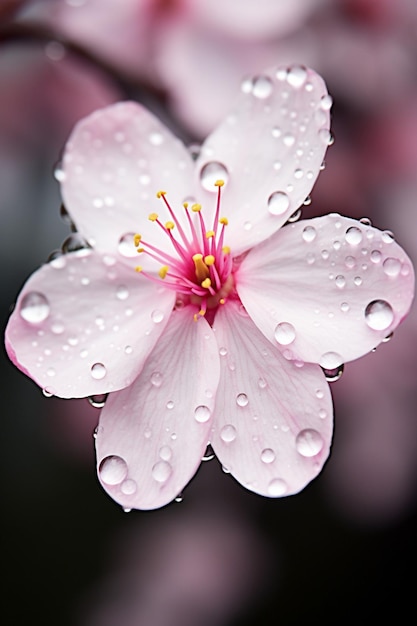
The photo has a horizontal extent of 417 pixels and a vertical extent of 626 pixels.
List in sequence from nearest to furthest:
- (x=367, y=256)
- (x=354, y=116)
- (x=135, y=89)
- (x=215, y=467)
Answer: (x=367, y=256)
(x=135, y=89)
(x=354, y=116)
(x=215, y=467)

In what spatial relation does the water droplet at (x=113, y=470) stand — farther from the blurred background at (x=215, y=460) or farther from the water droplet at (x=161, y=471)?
the blurred background at (x=215, y=460)

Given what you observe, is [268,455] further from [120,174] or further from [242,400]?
[120,174]

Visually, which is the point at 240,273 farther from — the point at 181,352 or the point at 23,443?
the point at 23,443

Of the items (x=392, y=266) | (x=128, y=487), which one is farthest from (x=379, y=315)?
(x=128, y=487)

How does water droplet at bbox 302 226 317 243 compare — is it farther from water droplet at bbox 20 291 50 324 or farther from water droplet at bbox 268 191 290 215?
water droplet at bbox 20 291 50 324

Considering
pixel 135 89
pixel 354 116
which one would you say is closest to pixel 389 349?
pixel 354 116

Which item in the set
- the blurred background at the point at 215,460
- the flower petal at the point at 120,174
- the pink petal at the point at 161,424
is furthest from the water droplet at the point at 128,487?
the blurred background at the point at 215,460

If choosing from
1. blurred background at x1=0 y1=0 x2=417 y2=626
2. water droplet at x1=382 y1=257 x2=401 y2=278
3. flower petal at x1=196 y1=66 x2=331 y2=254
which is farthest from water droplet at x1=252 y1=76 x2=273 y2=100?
blurred background at x1=0 y1=0 x2=417 y2=626
